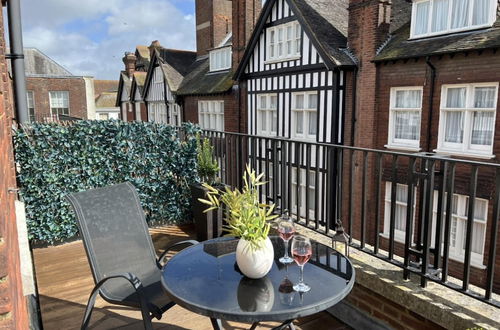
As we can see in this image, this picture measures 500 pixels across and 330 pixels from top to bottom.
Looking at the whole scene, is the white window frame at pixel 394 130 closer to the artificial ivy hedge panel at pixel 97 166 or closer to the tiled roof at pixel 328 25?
the tiled roof at pixel 328 25

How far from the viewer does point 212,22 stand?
21.8 meters

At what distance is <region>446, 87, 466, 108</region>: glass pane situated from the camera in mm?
9641

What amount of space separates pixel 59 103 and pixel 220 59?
50.6 ft

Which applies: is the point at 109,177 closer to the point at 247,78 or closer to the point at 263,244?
the point at 263,244

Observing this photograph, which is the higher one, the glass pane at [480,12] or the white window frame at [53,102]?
the glass pane at [480,12]

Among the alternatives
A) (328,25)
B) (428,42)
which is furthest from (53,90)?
(428,42)

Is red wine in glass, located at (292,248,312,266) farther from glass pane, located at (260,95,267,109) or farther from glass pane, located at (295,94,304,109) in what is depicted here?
glass pane, located at (260,95,267,109)

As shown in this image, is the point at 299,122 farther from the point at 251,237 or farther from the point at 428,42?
the point at 251,237

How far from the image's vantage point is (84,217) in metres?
2.38

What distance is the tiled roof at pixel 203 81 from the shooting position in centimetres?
1723

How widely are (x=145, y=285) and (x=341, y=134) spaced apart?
10426 millimetres

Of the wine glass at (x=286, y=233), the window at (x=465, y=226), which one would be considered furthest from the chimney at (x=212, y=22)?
the wine glass at (x=286, y=233)

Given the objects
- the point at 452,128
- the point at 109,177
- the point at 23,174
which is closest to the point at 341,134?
the point at 452,128

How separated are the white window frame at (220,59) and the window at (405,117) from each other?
9453 millimetres
